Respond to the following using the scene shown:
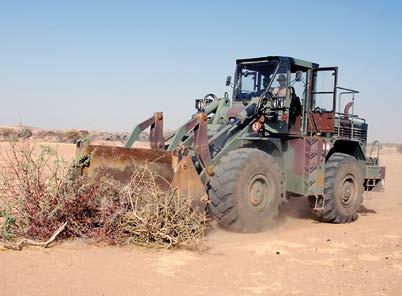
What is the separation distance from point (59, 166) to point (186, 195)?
1784 millimetres

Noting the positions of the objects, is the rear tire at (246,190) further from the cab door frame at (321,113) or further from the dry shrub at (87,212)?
the cab door frame at (321,113)

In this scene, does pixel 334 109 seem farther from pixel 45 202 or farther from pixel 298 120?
pixel 45 202

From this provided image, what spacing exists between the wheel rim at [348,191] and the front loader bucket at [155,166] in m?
3.88

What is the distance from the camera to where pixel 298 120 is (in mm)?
10047

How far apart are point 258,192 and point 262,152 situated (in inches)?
26.2

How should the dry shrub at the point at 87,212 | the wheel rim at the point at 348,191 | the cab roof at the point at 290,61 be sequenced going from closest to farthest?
the dry shrub at the point at 87,212
the cab roof at the point at 290,61
the wheel rim at the point at 348,191

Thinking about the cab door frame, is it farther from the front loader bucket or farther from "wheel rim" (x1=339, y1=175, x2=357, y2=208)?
the front loader bucket

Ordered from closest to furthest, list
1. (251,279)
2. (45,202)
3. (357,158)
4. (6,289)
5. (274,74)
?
(6,289) < (251,279) < (45,202) < (274,74) < (357,158)

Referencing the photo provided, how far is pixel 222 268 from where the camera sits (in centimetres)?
611

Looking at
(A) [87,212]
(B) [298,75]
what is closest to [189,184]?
(A) [87,212]

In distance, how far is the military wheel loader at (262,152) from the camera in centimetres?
800

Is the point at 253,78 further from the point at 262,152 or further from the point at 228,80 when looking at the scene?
the point at 262,152

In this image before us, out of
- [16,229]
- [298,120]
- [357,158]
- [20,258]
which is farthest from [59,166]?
[357,158]

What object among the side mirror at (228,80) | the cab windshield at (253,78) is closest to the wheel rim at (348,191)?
the cab windshield at (253,78)
